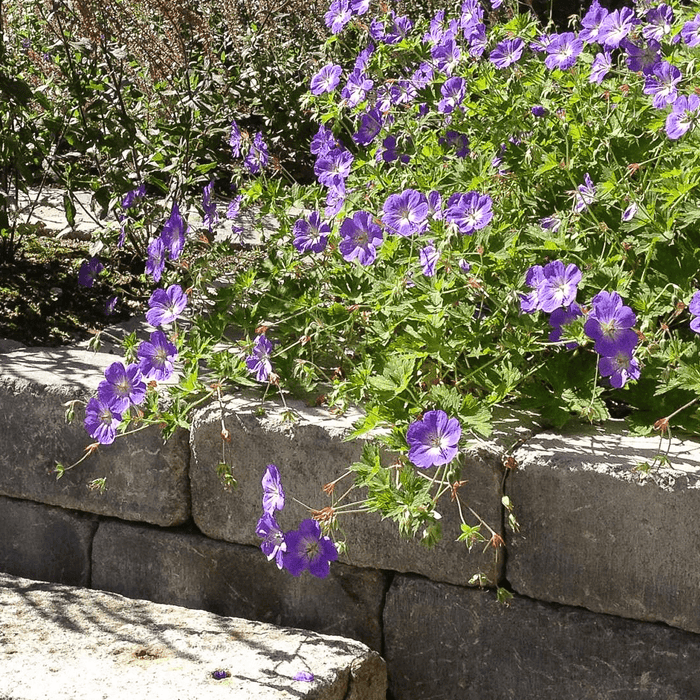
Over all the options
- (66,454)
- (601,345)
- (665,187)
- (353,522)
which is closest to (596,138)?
(665,187)

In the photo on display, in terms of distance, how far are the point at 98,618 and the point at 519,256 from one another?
4.18 feet

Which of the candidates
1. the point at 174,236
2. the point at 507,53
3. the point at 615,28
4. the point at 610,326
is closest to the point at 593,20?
the point at 615,28

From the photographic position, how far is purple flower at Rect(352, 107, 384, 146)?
117 inches

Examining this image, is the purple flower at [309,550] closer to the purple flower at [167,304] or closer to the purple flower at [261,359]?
the purple flower at [261,359]

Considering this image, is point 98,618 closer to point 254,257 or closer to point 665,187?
point 254,257

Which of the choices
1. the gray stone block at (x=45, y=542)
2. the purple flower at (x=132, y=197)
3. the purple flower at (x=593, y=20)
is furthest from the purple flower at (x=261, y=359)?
the purple flower at (x=593, y=20)

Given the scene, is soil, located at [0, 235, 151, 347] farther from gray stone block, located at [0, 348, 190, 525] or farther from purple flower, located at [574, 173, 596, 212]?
purple flower, located at [574, 173, 596, 212]

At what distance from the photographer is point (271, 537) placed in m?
2.11

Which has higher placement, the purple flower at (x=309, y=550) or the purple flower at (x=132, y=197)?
the purple flower at (x=132, y=197)

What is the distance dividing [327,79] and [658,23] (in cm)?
87

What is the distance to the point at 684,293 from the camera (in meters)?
2.07

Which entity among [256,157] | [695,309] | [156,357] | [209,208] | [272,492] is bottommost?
[272,492]

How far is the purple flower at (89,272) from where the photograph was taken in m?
3.19

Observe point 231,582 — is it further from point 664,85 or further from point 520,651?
point 664,85
